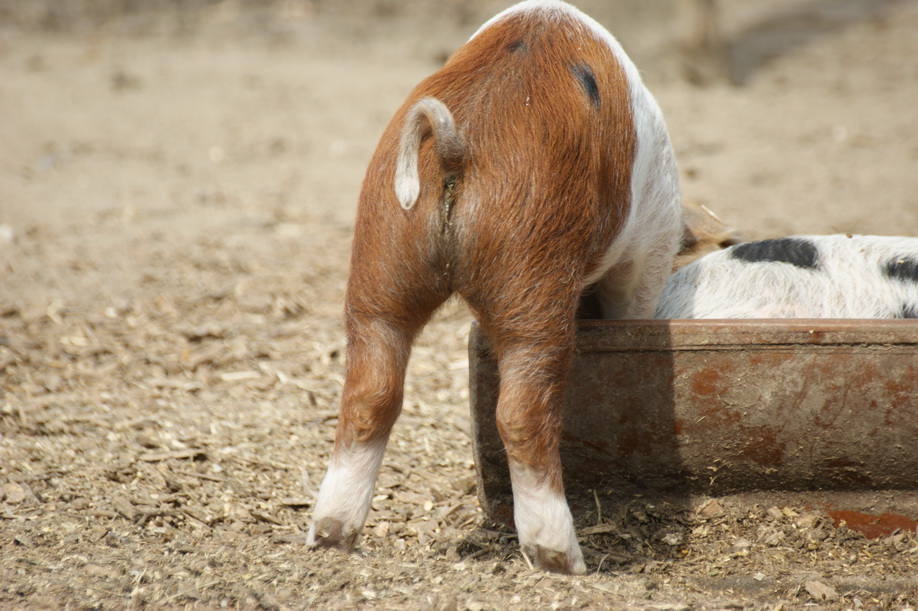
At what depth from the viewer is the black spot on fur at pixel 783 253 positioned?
10.3 ft

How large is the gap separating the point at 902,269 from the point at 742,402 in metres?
0.82

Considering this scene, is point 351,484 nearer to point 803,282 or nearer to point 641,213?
point 641,213

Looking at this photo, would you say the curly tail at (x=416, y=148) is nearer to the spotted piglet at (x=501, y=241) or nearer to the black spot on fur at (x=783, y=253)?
the spotted piglet at (x=501, y=241)

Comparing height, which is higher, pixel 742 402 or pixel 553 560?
pixel 742 402

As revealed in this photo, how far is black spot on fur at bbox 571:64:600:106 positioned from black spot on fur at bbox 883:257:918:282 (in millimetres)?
1248

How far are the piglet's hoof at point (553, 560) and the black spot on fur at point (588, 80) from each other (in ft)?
3.93

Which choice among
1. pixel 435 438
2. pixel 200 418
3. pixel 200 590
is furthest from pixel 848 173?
pixel 200 590

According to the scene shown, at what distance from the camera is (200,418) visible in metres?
3.73

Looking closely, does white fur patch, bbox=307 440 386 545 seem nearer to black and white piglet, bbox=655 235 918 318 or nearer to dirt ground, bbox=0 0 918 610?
dirt ground, bbox=0 0 918 610

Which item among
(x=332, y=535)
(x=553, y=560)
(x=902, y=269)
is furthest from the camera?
(x=902, y=269)

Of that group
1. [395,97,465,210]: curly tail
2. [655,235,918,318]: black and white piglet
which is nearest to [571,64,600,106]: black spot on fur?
[395,97,465,210]: curly tail

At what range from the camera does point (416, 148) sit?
7.61 ft

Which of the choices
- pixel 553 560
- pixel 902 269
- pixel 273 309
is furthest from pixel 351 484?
pixel 273 309

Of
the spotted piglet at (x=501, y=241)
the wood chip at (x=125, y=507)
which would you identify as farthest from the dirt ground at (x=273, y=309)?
the spotted piglet at (x=501, y=241)
